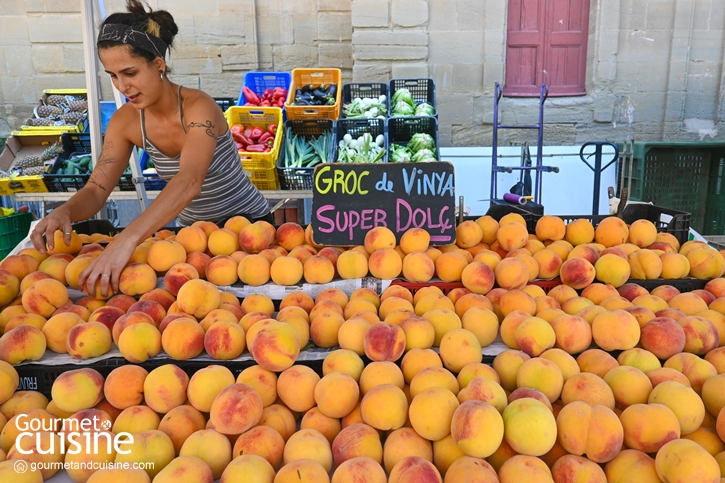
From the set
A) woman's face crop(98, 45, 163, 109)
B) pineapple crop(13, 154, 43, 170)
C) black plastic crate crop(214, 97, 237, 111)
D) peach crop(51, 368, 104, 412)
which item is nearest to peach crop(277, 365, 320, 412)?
peach crop(51, 368, 104, 412)

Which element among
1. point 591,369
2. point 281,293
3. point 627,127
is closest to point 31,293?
point 281,293

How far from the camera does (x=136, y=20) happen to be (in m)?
1.97

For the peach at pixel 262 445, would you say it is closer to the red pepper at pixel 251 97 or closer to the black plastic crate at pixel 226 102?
the red pepper at pixel 251 97

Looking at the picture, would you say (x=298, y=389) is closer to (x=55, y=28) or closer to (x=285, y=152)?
(x=285, y=152)

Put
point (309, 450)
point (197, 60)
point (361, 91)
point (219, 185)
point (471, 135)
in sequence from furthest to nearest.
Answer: point (471, 135) < point (197, 60) < point (361, 91) < point (219, 185) < point (309, 450)

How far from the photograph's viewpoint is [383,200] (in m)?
1.94

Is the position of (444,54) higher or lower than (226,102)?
higher

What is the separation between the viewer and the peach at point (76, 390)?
118cm

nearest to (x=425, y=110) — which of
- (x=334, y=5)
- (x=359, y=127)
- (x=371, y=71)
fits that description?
(x=359, y=127)

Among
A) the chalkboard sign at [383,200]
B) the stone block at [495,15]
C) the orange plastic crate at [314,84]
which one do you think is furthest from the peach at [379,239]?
the stone block at [495,15]

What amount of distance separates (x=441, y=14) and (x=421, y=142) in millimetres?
2166

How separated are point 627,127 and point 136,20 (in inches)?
249

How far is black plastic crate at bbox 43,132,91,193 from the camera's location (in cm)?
453

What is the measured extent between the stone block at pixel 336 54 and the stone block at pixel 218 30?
104cm
